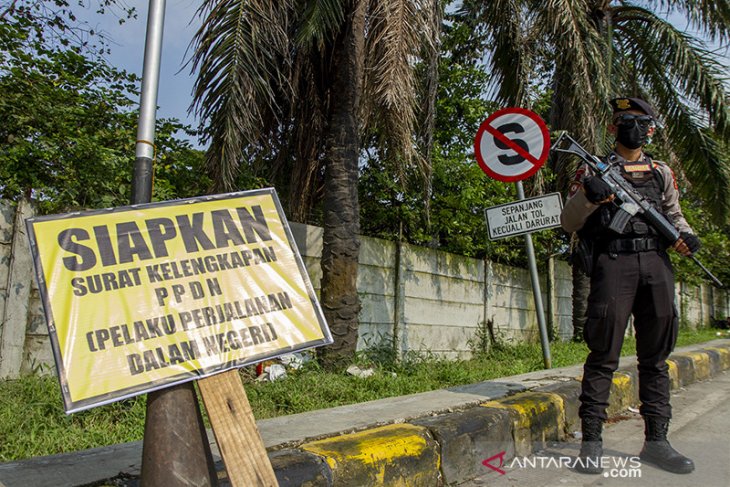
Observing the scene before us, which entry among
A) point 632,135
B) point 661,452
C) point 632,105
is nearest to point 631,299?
point 661,452

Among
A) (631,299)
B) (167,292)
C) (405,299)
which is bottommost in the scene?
(405,299)

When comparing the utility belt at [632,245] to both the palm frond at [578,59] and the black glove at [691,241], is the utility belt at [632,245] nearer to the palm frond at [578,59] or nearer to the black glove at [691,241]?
the black glove at [691,241]

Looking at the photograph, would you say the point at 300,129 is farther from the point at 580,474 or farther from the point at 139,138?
the point at 580,474

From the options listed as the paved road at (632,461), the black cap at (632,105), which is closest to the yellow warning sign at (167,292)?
the paved road at (632,461)

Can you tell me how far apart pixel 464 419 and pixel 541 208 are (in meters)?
2.26

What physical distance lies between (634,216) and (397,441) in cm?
171

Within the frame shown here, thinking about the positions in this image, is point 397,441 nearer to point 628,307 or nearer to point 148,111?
point 628,307

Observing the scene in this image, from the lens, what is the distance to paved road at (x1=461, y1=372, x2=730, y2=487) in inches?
105

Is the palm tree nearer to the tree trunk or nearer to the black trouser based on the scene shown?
the tree trunk

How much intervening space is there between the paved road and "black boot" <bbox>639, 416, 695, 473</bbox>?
0.14 ft

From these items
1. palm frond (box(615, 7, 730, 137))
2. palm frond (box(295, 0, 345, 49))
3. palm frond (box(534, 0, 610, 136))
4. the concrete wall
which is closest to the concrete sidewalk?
the concrete wall

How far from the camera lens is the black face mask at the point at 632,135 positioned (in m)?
3.02

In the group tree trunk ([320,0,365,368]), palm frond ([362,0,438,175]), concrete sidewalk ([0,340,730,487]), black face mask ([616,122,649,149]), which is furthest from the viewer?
tree trunk ([320,0,365,368])

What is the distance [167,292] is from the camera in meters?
1.79
